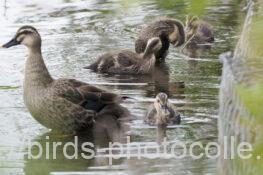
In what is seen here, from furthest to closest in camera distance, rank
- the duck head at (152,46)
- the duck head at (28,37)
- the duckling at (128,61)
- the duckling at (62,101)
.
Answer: the duck head at (152,46)
the duckling at (128,61)
the duck head at (28,37)
the duckling at (62,101)

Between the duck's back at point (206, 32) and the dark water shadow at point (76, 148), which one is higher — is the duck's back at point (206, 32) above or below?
above

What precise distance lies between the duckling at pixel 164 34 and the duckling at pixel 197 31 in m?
0.22

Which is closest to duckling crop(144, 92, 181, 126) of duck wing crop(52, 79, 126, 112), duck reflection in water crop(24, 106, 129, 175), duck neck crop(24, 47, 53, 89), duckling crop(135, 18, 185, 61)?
duck reflection in water crop(24, 106, 129, 175)

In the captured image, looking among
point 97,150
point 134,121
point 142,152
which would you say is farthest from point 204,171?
point 134,121

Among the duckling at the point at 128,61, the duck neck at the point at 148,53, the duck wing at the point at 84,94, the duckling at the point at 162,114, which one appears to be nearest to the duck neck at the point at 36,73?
the duck wing at the point at 84,94

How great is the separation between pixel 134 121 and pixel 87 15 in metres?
4.66

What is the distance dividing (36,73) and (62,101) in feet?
1.21

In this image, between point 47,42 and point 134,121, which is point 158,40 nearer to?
point 47,42

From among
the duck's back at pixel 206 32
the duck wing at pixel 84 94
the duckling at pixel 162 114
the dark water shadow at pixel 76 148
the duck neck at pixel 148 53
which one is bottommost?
the dark water shadow at pixel 76 148

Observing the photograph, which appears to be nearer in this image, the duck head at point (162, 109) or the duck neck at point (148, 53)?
the duck head at point (162, 109)

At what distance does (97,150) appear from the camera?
589cm

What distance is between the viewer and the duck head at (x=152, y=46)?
8.98 meters

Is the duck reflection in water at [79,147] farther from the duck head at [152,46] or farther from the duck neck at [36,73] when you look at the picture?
the duck head at [152,46]

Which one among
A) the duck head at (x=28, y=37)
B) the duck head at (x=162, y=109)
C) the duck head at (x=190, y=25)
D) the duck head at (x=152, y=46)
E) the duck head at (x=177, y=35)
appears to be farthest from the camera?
the duck head at (x=190, y=25)
